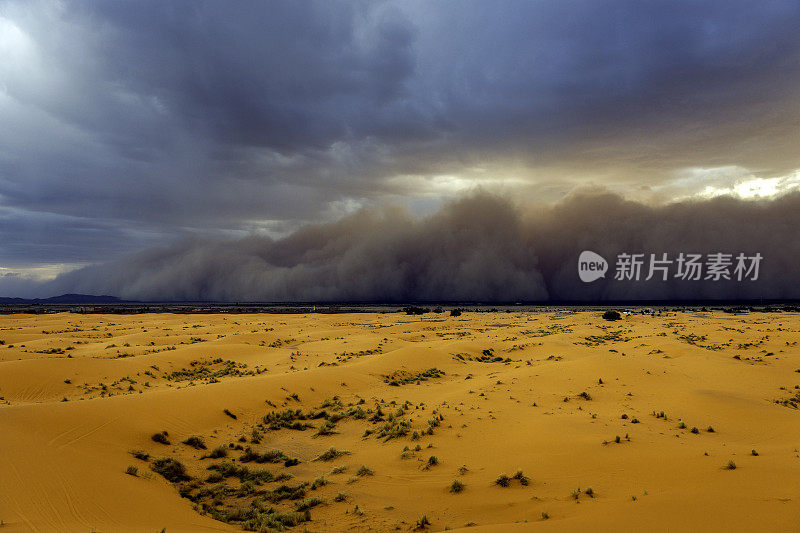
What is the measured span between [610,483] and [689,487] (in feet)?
5.80

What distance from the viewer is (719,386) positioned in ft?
75.5

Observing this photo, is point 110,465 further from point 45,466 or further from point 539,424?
point 539,424

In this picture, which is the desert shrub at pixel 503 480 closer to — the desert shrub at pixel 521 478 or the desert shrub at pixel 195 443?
the desert shrub at pixel 521 478

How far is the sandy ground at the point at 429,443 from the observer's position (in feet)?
29.9

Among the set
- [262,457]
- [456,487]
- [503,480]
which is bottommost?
[262,457]

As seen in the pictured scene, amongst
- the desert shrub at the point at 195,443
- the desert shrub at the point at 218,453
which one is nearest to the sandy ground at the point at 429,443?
the desert shrub at the point at 218,453

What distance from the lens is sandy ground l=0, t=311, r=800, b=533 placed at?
9.11 meters

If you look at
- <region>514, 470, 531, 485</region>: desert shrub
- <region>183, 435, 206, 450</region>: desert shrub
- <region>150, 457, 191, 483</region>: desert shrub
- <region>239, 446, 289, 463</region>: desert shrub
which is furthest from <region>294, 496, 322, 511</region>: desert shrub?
<region>183, 435, 206, 450</region>: desert shrub

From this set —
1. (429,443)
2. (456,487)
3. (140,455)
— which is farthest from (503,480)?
(140,455)

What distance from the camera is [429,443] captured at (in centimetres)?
1528

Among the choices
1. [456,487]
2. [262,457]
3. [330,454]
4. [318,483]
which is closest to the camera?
[456,487]

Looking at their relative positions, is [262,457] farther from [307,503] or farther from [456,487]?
[456,487]

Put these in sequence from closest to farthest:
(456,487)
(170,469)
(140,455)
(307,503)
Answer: (307,503) → (456,487) → (170,469) → (140,455)

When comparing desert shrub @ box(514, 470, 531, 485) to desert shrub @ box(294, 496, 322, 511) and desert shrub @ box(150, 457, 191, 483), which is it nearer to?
desert shrub @ box(294, 496, 322, 511)
